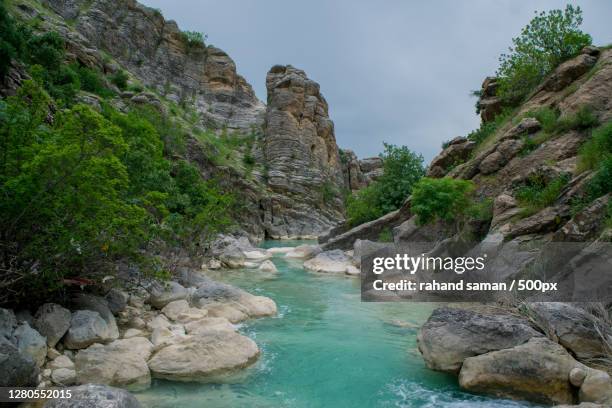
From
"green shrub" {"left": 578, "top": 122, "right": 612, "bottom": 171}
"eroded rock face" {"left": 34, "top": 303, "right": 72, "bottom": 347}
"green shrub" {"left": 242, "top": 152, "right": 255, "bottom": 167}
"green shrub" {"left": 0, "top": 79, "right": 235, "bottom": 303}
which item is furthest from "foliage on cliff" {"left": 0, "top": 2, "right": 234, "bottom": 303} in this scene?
"green shrub" {"left": 242, "top": 152, "right": 255, "bottom": 167}

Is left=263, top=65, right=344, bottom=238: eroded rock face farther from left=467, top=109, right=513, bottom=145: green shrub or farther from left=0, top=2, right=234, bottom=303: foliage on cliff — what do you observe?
left=0, top=2, right=234, bottom=303: foliage on cliff

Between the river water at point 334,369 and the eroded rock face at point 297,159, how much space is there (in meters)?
42.4

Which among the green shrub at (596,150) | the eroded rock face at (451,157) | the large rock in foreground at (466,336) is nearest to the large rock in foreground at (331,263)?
the eroded rock face at (451,157)

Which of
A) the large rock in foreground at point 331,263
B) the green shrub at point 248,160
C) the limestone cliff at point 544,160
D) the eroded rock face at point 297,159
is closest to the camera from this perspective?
the limestone cliff at point 544,160

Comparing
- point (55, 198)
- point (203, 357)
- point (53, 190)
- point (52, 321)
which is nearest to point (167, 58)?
point (55, 198)

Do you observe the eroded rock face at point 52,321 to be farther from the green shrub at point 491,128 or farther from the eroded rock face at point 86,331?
the green shrub at point 491,128

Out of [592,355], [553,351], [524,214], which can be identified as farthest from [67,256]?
[524,214]

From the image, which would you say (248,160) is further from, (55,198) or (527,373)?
(527,373)

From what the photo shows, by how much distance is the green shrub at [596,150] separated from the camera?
13.6 m

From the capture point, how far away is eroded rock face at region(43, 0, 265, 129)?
180 ft

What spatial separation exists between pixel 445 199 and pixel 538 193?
4.72m

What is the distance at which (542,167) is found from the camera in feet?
54.0

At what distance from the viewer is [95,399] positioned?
5.50 m

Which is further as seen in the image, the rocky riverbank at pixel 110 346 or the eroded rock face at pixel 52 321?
the eroded rock face at pixel 52 321
